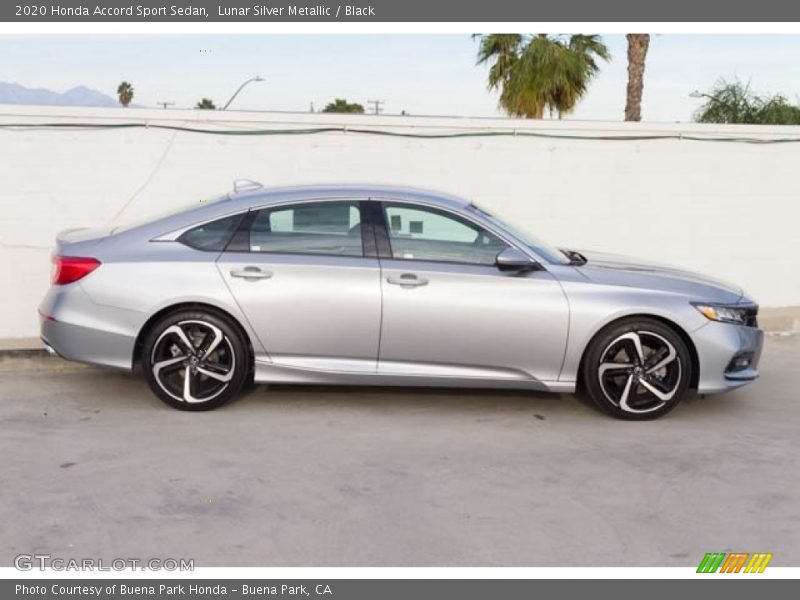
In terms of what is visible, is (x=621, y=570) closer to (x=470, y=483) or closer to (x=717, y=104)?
(x=470, y=483)

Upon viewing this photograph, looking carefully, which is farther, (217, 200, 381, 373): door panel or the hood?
the hood

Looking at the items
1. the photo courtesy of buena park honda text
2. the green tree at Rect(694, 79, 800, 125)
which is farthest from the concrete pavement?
the green tree at Rect(694, 79, 800, 125)

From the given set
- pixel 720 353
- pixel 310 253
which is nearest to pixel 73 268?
pixel 310 253

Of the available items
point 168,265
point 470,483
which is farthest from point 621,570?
point 168,265

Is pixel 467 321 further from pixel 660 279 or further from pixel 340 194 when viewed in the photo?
pixel 660 279

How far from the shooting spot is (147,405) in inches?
276

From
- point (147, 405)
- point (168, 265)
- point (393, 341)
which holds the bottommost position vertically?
point (147, 405)

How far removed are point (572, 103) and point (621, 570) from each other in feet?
82.2

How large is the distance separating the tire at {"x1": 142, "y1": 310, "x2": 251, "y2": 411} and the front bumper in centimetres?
292

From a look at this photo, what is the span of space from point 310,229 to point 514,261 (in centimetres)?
134

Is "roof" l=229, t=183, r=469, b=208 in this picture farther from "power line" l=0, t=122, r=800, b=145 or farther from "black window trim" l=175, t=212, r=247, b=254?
"power line" l=0, t=122, r=800, b=145

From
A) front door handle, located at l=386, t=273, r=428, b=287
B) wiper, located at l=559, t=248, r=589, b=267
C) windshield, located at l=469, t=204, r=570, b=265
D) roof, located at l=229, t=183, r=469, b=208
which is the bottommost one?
front door handle, located at l=386, t=273, r=428, b=287

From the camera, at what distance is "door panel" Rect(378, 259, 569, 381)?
6645mm

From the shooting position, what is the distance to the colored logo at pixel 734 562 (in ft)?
14.7
